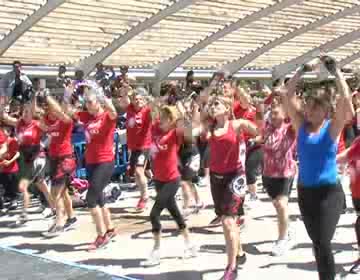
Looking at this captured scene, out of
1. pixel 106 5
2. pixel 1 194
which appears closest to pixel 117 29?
pixel 106 5

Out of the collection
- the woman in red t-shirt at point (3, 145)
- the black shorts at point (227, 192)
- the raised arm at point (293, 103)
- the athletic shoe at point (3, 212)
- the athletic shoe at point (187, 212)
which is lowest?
the athletic shoe at point (3, 212)

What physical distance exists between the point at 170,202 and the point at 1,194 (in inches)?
167

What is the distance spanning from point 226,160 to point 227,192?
28 centimetres

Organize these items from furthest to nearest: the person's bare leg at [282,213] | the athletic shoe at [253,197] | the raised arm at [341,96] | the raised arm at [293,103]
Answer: the athletic shoe at [253,197]
the person's bare leg at [282,213]
the raised arm at [293,103]
the raised arm at [341,96]

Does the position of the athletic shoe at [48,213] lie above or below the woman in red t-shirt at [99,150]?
below

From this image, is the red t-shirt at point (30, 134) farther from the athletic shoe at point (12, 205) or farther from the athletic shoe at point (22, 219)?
the athletic shoe at point (12, 205)

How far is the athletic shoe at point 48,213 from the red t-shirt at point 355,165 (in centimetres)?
462

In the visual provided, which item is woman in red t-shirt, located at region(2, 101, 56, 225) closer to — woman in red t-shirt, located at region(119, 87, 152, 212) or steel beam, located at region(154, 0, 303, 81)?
woman in red t-shirt, located at region(119, 87, 152, 212)

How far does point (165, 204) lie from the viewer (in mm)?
6094

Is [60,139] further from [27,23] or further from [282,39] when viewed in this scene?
[282,39]

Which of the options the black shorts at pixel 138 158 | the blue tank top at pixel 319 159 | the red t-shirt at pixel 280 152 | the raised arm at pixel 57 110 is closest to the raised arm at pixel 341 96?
the blue tank top at pixel 319 159

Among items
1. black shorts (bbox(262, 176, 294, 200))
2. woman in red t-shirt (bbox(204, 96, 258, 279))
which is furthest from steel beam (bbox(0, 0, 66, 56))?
woman in red t-shirt (bbox(204, 96, 258, 279))

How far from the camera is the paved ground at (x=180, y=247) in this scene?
5.79m

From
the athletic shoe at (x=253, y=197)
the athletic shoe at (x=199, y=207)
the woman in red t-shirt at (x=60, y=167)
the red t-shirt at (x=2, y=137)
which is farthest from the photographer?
the athletic shoe at (x=253, y=197)
